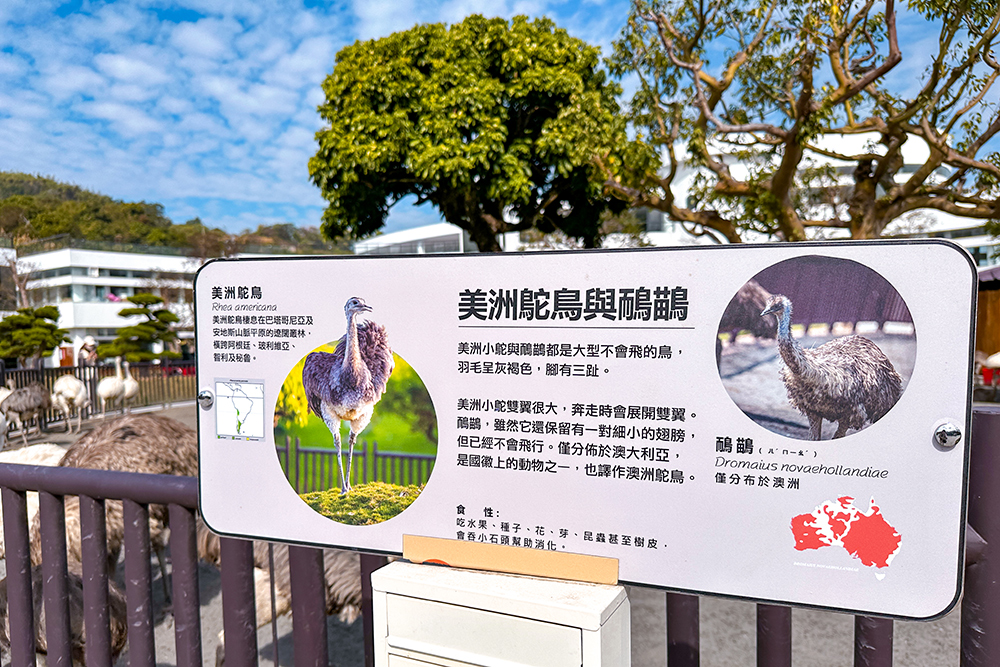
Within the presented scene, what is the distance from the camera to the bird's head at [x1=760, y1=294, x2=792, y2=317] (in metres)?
1.08

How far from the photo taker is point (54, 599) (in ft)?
6.03

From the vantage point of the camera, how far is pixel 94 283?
137ft

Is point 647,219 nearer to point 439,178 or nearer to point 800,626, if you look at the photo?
point 439,178

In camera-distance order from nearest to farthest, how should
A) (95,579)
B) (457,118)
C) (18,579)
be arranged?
(95,579) → (18,579) → (457,118)

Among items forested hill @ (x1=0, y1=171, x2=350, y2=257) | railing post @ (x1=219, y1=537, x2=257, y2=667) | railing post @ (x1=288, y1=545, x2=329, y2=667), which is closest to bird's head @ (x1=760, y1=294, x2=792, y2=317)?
railing post @ (x1=288, y1=545, x2=329, y2=667)

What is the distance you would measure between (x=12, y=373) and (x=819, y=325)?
15.9 m

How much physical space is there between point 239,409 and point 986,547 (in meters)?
1.56

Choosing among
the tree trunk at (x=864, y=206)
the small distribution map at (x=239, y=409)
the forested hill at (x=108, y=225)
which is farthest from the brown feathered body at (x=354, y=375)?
the forested hill at (x=108, y=225)

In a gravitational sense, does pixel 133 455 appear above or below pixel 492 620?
below

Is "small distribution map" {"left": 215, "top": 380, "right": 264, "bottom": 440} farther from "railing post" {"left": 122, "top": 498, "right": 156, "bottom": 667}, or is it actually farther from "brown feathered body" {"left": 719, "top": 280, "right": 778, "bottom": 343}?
"brown feathered body" {"left": 719, "top": 280, "right": 778, "bottom": 343}

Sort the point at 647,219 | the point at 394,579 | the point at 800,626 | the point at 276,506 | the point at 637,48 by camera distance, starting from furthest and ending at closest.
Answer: the point at 647,219 → the point at 637,48 → the point at 800,626 → the point at 276,506 → the point at 394,579

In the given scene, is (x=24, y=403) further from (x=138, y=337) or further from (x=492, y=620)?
(x=138, y=337)

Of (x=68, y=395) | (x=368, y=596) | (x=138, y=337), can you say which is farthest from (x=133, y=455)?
(x=138, y=337)

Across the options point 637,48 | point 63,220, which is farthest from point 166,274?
point 637,48
